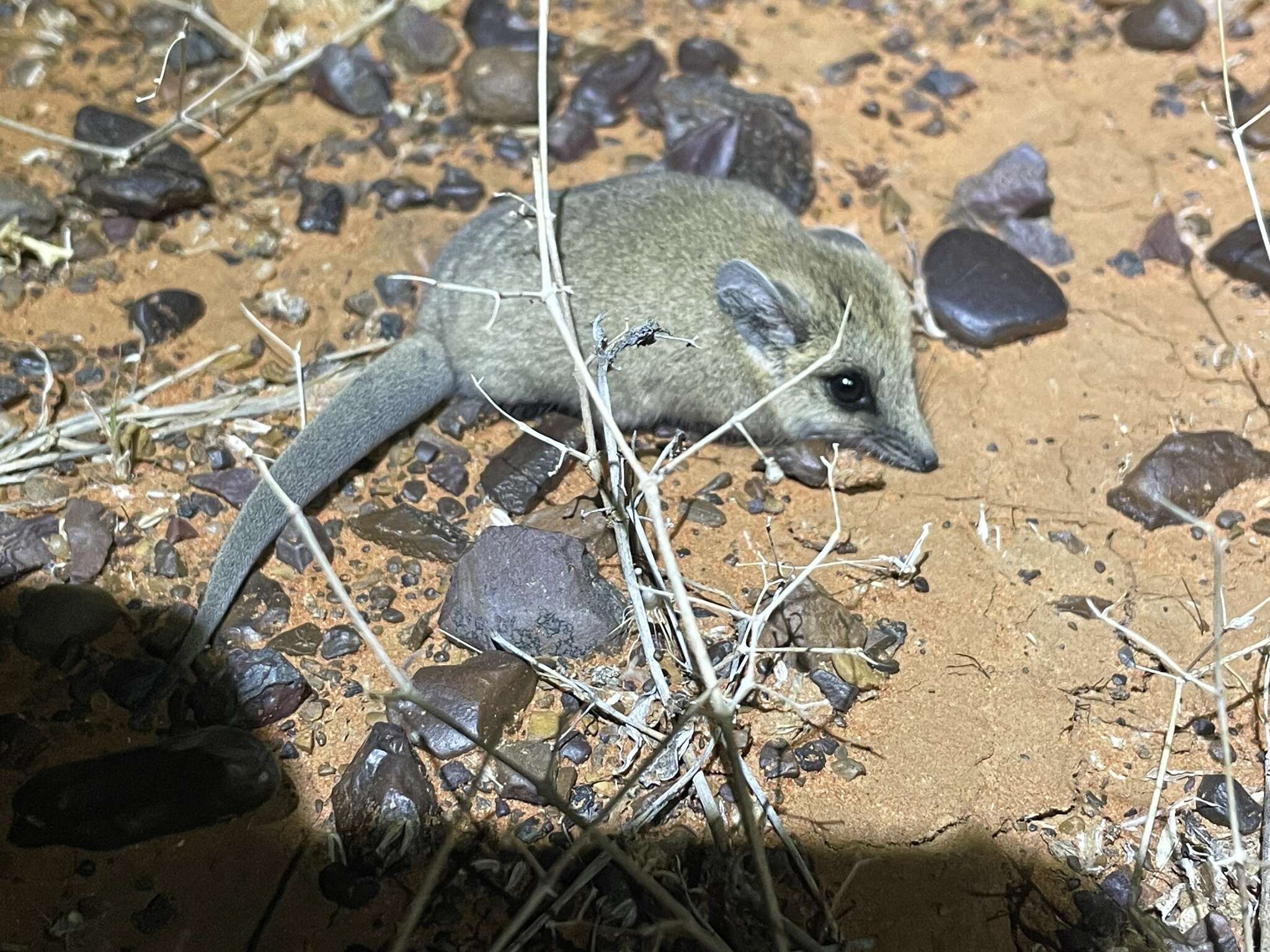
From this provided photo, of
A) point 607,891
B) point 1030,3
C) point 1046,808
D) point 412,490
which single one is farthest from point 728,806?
point 1030,3

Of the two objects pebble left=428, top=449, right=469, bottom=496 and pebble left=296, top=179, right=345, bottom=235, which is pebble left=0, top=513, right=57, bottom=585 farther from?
pebble left=296, top=179, right=345, bottom=235

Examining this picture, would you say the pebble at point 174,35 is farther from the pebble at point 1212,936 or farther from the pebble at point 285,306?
the pebble at point 1212,936

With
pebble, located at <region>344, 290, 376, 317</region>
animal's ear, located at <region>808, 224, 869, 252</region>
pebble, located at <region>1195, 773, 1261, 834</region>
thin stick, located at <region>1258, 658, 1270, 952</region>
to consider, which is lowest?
pebble, located at <region>1195, 773, 1261, 834</region>

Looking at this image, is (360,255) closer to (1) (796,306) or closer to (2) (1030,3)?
(1) (796,306)

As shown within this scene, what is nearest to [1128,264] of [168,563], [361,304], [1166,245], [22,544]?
[1166,245]

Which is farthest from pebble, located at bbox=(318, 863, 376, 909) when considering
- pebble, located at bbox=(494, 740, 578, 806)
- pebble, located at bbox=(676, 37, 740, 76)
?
pebble, located at bbox=(676, 37, 740, 76)

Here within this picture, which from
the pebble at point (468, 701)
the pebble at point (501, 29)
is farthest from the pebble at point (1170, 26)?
the pebble at point (468, 701)
